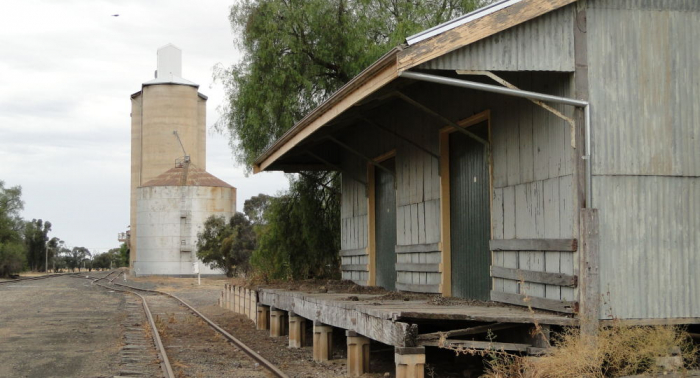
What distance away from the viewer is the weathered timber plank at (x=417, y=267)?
13.1m

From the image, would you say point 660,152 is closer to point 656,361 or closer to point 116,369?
point 656,361

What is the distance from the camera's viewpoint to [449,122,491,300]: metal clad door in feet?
38.2

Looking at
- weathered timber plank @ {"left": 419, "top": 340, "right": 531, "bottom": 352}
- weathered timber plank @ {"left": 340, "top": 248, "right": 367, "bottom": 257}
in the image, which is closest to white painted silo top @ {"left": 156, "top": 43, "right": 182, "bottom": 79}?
weathered timber plank @ {"left": 340, "top": 248, "right": 367, "bottom": 257}

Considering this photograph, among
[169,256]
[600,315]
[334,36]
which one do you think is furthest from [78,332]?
[169,256]

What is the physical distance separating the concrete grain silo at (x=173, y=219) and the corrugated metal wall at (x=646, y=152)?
60.7 metres

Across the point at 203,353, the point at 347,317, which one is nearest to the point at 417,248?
the point at 347,317

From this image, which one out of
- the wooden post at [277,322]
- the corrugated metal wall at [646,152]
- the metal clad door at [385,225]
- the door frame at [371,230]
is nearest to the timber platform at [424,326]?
the corrugated metal wall at [646,152]

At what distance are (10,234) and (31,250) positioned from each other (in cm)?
3178

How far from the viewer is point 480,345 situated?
888 cm

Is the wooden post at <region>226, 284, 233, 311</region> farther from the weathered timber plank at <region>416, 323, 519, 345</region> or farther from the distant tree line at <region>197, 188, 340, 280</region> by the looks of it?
the weathered timber plank at <region>416, 323, 519, 345</region>

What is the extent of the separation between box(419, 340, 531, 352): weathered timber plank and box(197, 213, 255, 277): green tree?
48.1m

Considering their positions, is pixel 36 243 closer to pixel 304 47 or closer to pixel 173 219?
pixel 173 219

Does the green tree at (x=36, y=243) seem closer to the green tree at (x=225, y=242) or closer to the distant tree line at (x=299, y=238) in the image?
the green tree at (x=225, y=242)

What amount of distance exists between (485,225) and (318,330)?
311 centimetres
